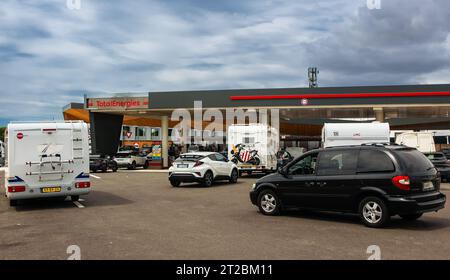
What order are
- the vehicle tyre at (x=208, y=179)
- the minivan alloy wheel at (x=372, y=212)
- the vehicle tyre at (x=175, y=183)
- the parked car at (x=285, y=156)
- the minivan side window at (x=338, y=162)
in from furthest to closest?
the parked car at (x=285, y=156)
the vehicle tyre at (x=175, y=183)
the vehicle tyre at (x=208, y=179)
the minivan side window at (x=338, y=162)
the minivan alloy wheel at (x=372, y=212)

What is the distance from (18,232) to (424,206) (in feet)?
26.7

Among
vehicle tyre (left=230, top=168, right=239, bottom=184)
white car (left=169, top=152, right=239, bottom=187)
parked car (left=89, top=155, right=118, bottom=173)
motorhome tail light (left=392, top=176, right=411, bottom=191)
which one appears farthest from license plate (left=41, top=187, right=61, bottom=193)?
parked car (left=89, top=155, right=118, bottom=173)

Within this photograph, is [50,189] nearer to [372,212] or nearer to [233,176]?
[372,212]

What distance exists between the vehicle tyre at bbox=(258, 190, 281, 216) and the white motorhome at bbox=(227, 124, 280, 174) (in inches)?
531

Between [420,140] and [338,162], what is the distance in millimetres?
19915

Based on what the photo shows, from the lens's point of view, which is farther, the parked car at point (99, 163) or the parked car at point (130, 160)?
the parked car at point (130, 160)

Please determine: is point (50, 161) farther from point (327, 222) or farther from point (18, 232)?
point (327, 222)

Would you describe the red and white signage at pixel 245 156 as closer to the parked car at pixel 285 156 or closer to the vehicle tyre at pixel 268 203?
the parked car at pixel 285 156

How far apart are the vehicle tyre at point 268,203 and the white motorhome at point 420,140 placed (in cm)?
1873

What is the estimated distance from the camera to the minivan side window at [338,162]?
10.1 metres

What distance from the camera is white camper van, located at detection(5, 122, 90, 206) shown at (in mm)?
12820

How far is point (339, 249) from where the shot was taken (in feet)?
24.8

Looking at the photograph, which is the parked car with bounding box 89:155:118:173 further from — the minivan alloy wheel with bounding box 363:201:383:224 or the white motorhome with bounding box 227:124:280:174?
the minivan alloy wheel with bounding box 363:201:383:224

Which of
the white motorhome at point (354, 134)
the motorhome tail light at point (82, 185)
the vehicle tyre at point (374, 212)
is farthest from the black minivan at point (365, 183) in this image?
the white motorhome at point (354, 134)
